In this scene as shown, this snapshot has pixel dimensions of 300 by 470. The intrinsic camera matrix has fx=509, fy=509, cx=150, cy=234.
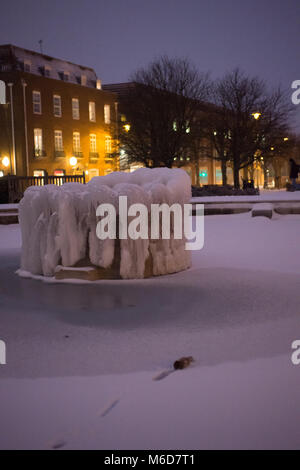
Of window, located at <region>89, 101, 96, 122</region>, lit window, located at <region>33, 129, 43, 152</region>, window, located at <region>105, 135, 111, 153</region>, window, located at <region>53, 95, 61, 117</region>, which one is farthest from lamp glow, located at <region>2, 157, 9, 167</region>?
window, located at <region>105, 135, 111, 153</region>

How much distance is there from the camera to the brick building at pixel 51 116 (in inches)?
1528

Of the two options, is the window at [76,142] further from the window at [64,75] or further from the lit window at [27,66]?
the lit window at [27,66]

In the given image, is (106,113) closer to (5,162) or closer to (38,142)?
(38,142)

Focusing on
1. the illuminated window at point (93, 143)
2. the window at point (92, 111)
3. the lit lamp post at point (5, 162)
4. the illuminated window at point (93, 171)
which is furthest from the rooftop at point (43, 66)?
the illuminated window at point (93, 171)

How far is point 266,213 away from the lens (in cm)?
1417

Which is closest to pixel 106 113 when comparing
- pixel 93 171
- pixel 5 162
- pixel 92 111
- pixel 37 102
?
pixel 92 111

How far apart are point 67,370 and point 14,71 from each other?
38.7m

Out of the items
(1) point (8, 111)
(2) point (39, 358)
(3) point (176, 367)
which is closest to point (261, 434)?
(3) point (176, 367)

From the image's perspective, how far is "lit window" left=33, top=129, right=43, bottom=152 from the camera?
40253mm

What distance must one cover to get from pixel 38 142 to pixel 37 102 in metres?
3.30

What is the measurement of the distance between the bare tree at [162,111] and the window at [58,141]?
8.30m

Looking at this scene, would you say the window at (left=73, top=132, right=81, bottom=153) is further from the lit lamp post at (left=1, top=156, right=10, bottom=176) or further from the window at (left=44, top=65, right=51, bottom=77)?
the lit lamp post at (left=1, top=156, right=10, bottom=176)
